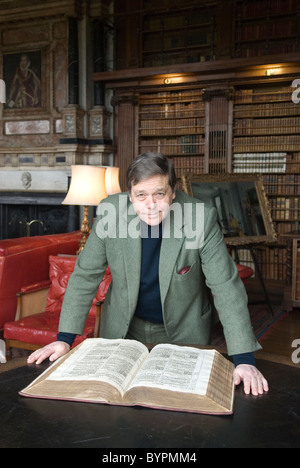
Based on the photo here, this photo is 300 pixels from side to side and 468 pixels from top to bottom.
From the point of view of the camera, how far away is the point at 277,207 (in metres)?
7.01

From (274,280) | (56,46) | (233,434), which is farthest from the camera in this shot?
(56,46)

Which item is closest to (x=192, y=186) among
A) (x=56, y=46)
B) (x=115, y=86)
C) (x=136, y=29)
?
(x=115, y=86)

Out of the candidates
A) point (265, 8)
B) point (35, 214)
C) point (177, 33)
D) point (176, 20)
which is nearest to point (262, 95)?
point (265, 8)

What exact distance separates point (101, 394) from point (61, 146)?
7.00 metres

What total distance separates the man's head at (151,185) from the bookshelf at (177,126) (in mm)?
5725

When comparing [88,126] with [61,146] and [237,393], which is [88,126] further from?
[237,393]

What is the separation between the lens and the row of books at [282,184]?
688 centimetres

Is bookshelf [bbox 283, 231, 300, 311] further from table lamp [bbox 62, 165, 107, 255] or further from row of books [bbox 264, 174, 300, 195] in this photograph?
table lamp [bbox 62, 165, 107, 255]

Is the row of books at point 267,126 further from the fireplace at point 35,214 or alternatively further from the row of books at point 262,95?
the fireplace at point 35,214

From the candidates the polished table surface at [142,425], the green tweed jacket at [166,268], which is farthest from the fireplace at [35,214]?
the polished table surface at [142,425]

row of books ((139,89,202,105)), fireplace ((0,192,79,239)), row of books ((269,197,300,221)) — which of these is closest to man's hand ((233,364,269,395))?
row of books ((269,197,300,221))

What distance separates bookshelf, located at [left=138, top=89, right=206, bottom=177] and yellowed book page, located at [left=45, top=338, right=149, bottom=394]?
600 cm

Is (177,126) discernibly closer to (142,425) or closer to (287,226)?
(287,226)

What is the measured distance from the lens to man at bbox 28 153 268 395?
5.59 feet
